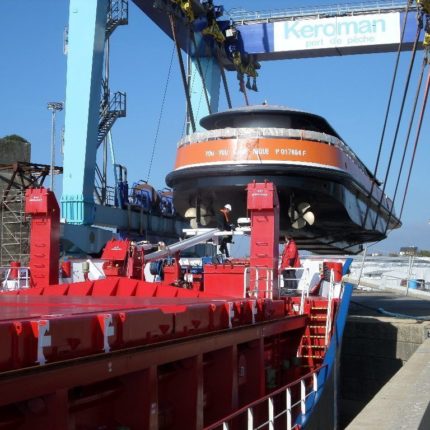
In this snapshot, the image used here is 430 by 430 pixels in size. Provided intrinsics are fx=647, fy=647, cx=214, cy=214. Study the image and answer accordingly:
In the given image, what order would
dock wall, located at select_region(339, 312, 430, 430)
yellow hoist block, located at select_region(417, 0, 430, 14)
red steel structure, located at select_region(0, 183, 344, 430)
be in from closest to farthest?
red steel structure, located at select_region(0, 183, 344, 430)
dock wall, located at select_region(339, 312, 430, 430)
yellow hoist block, located at select_region(417, 0, 430, 14)

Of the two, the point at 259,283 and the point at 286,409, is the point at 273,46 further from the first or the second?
the point at 286,409

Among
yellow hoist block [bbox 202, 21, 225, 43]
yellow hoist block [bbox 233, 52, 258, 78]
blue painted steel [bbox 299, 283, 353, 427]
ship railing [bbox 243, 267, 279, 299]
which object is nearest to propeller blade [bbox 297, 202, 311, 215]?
blue painted steel [bbox 299, 283, 353, 427]

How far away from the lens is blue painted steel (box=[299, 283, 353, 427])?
862 centimetres

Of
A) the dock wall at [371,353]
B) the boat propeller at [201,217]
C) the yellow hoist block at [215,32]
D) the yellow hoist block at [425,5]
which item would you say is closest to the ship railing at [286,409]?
the dock wall at [371,353]

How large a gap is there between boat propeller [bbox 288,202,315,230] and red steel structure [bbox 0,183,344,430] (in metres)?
3.37

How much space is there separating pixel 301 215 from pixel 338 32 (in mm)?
10038

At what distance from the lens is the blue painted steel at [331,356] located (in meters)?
8.62

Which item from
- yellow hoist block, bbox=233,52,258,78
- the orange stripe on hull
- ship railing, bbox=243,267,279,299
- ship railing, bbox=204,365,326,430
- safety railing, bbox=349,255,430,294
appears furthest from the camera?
safety railing, bbox=349,255,430,294

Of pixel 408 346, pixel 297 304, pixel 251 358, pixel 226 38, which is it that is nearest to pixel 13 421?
pixel 251 358

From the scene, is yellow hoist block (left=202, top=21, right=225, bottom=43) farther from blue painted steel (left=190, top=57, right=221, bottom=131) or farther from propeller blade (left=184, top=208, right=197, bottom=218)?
propeller blade (left=184, top=208, right=197, bottom=218)

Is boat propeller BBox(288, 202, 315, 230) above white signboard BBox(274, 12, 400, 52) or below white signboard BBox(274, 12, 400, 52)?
below

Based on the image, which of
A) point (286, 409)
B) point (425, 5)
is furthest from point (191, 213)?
point (286, 409)

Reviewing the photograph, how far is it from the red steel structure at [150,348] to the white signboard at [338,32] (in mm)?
12752

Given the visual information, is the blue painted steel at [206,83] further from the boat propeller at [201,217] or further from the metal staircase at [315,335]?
the metal staircase at [315,335]
